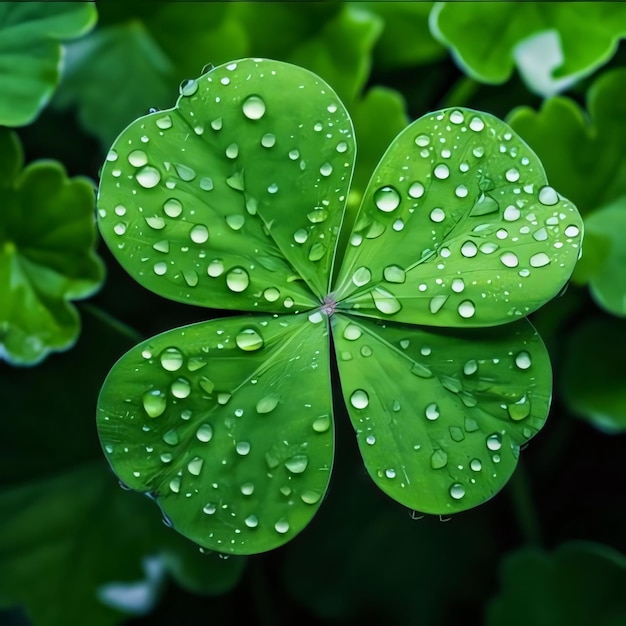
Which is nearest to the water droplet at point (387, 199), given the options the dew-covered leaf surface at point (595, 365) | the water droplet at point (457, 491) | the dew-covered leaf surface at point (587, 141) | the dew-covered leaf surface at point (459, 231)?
the dew-covered leaf surface at point (459, 231)

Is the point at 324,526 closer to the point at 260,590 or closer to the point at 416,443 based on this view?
the point at 260,590

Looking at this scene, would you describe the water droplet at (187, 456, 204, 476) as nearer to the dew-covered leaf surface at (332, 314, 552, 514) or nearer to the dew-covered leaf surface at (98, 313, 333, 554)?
the dew-covered leaf surface at (98, 313, 333, 554)

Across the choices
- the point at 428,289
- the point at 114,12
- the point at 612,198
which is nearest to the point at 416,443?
the point at 428,289

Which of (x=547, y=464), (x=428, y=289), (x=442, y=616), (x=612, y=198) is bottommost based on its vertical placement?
(x=442, y=616)

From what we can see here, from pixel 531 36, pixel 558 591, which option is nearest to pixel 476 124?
pixel 531 36

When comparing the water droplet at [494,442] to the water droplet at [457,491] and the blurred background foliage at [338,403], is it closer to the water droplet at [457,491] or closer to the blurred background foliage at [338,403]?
the water droplet at [457,491]

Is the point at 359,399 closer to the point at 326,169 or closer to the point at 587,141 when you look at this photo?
the point at 326,169

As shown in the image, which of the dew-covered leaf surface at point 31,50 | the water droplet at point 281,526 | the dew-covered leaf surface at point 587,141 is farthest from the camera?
the dew-covered leaf surface at point 587,141
